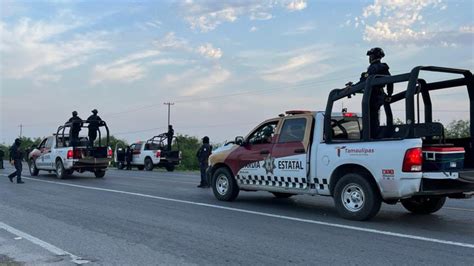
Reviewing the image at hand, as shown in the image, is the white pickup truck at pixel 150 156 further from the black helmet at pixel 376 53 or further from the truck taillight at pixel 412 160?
the truck taillight at pixel 412 160

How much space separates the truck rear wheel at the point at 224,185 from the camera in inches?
440

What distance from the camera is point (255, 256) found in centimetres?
600

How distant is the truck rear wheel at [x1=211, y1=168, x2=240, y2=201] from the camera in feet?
36.7

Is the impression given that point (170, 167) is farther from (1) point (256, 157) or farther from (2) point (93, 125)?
(1) point (256, 157)

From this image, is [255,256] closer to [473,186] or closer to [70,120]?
[473,186]

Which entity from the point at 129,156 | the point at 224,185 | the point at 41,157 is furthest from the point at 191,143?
the point at 224,185

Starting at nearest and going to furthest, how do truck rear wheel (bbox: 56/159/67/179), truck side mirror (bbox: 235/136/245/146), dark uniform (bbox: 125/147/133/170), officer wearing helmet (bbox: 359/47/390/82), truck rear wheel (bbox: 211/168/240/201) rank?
officer wearing helmet (bbox: 359/47/390/82) < truck side mirror (bbox: 235/136/245/146) < truck rear wheel (bbox: 211/168/240/201) < truck rear wheel (bbox: 56/159/67/179) < dark uniform (bbox: 125/147/133/170)

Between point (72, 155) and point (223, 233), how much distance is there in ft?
41.7

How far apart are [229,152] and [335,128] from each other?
9.70ft

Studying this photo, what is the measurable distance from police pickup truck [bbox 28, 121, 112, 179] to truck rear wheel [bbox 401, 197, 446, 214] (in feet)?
41.9

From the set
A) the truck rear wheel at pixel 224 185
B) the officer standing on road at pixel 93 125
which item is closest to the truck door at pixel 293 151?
the truck rear wheel at pixel 224 185

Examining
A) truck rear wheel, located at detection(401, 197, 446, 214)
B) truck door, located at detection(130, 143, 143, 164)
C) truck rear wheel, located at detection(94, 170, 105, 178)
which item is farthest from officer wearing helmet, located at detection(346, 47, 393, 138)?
truck door, located at detection(130, 143, 143, 164)

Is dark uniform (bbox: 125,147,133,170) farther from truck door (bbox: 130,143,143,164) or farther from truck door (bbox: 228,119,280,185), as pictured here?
truck door (bbox: 228,119,280,185)

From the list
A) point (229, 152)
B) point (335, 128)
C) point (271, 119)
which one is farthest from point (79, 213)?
point (335, 128)
